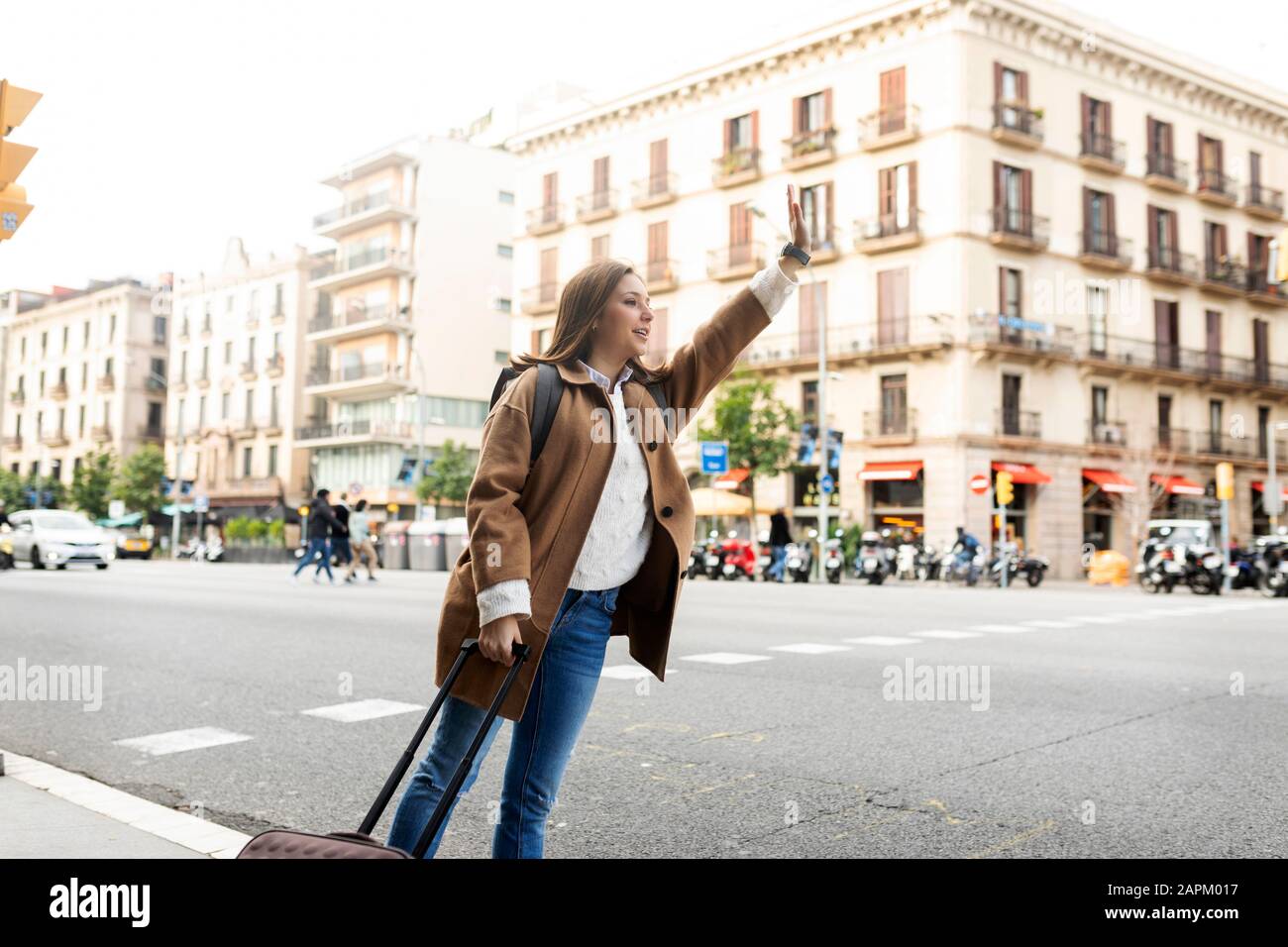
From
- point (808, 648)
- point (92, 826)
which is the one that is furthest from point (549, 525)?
point (808, 648)

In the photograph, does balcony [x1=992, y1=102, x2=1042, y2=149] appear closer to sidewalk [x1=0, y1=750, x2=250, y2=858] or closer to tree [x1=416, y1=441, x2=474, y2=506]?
tree [x1=416, y1=441, x2=474, y2=506]

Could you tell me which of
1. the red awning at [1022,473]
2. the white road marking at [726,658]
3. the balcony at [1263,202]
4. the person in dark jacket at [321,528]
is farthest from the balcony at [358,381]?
the white road marking at [726,658]

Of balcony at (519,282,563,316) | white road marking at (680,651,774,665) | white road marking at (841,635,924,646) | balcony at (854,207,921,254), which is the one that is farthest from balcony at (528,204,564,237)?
white road marking at (680,651,774,665)

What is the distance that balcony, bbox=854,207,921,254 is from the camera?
114 ft

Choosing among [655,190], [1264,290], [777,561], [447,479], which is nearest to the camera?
[777,561]

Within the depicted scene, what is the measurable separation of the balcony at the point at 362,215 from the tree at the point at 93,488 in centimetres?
1874

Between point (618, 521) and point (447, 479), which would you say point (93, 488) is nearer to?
point (447, 479)

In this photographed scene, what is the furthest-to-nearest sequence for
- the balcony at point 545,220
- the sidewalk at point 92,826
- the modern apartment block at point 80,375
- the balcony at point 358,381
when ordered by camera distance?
the modern apartment block at point 80,375 → the balcony at point 358,381 → the balcony at point 545,220 → the sidewalk at point 92,826

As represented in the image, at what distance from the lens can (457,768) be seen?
2.79 meters

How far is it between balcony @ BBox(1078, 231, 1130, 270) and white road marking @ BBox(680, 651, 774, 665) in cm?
3090

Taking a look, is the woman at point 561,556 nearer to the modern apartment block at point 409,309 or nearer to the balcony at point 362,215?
the modern apartment block at point 409,309

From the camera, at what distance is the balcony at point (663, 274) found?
41031 mm

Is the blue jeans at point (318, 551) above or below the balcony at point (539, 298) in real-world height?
below

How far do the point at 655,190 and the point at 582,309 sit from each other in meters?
40.4
